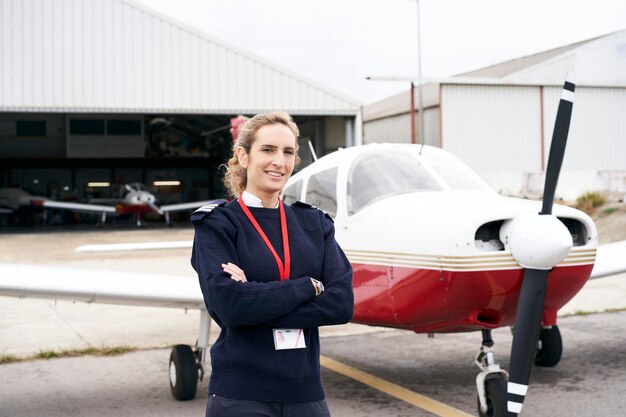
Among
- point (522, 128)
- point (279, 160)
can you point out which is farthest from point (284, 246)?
point (522, 128)

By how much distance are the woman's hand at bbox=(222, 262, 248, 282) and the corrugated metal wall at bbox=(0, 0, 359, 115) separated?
22386 millimetres

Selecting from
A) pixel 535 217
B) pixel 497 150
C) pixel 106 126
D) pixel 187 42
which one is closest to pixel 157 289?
pixel 535 217

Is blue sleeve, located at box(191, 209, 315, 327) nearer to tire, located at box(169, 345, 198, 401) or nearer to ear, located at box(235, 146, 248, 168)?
ear, located at box(235, 146, 248, 168)

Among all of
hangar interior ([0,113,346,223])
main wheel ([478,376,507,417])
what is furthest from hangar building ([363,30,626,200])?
main wheel ([478,376,507,417])

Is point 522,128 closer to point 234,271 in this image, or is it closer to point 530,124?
point 530,124

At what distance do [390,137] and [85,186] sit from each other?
19926 millimetres

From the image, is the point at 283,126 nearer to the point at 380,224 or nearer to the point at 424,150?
the point at 380,224

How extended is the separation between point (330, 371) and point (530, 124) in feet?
71.3

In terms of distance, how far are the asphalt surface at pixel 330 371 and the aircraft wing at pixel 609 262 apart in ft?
2.67

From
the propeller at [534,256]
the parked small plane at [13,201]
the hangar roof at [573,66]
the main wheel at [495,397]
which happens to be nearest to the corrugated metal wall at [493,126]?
the hangar roof at [573,66]

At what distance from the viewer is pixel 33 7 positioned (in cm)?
2342

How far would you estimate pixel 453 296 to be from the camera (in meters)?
4.89

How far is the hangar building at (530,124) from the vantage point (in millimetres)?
24062

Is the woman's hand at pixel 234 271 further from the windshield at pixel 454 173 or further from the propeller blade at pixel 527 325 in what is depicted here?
the windshield at pixel 454 173
